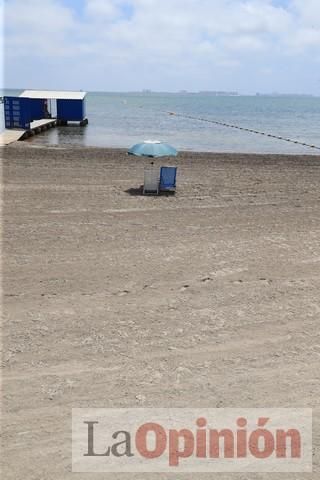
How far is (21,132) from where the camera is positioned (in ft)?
111

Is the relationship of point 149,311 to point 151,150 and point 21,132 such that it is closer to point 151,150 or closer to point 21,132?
point 151,150

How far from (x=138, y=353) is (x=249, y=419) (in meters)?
1.53

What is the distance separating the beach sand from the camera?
4578 mm

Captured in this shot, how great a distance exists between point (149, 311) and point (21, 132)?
3038cm

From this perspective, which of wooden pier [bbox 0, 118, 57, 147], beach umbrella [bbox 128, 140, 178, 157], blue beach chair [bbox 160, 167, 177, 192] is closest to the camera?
beach umbrella [bbox 128, 140, 178, 157]

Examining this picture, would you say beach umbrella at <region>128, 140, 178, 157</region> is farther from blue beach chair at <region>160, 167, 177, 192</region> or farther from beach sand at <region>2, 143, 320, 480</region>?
beach sand at <region>2, 143, 320, 480</region>

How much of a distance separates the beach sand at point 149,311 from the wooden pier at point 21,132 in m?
17.6

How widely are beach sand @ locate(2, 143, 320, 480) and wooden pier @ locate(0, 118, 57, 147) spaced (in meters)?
17.6

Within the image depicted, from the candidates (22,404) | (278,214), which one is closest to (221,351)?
(22,404)

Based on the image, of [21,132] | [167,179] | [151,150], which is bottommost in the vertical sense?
[167,179]

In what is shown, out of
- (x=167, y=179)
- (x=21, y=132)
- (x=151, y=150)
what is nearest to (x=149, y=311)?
(x=151, y=150)

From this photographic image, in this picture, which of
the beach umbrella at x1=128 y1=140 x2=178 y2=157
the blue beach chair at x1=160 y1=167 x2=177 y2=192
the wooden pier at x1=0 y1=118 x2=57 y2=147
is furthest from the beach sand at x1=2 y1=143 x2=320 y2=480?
the wooden pier at x1=0 y1=118 x2=57 y2=147

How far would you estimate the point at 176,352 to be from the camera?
18.0 feet

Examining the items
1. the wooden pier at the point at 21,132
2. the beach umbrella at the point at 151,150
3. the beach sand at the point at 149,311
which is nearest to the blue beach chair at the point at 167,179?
the beach umbrella at the point at 151,150
